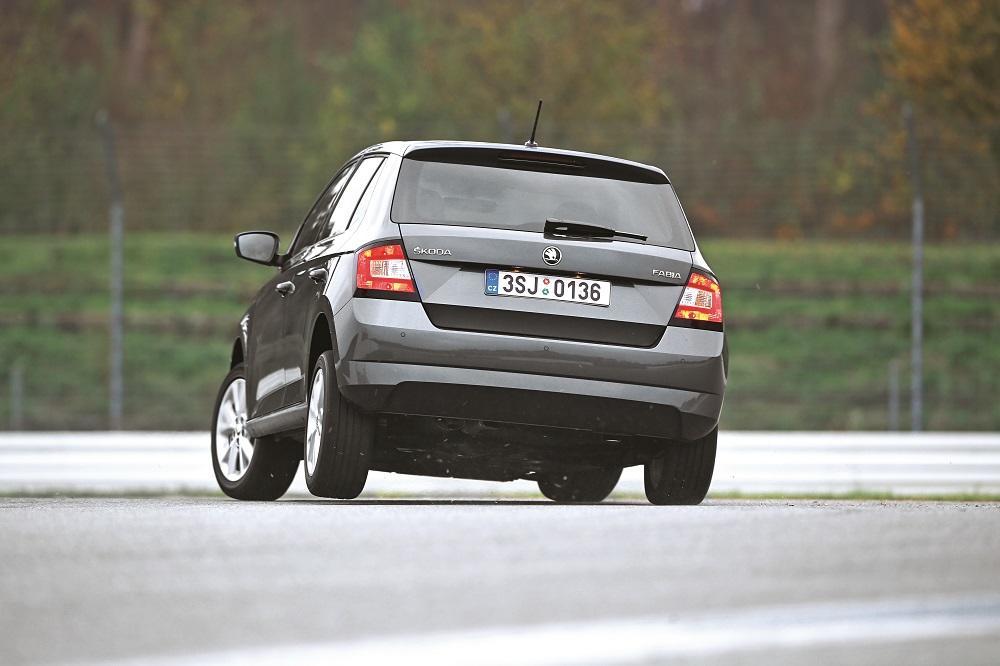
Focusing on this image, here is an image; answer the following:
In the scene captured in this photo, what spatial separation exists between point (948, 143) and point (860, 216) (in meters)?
4.88

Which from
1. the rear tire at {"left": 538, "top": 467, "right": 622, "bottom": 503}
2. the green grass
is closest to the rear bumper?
the rear tire at {"left": 538, "top": 467, "right": 622, "bottom": 503}

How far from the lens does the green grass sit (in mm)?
22672

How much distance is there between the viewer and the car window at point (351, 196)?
9.43m

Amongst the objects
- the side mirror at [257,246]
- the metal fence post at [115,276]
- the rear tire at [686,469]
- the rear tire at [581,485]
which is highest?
the side mirror at [257,246]

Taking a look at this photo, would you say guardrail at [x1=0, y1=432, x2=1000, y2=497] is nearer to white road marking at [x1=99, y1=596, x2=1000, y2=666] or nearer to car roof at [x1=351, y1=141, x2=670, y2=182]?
car roof at [x1=351, y1=141, x2=670, y2=182]

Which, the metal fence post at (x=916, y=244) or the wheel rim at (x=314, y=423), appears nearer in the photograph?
the wheel rim at (x=314, y=423)

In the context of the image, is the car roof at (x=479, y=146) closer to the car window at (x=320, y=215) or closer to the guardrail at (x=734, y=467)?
the car window at (x=320, y=215)

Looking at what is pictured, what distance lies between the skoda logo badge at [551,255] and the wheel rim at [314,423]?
114 centimetres

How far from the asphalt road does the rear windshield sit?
133 centimetres

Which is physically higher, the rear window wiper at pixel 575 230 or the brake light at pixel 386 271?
the rear window wiper at pixel 575 230

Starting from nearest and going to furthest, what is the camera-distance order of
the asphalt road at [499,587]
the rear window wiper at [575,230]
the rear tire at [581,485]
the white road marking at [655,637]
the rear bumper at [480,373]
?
the white road marking at [655,637] → the asphalt road at [499,587] → the rear bumper at [480,373] → the rear window wiper at [575,230] → the rear tire at [581,485]

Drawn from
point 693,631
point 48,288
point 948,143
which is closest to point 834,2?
point 48,288

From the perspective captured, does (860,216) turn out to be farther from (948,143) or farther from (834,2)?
(834,2)

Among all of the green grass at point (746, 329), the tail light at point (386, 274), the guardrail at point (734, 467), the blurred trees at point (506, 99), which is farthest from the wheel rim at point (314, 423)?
the green grass at point (746, 329)
